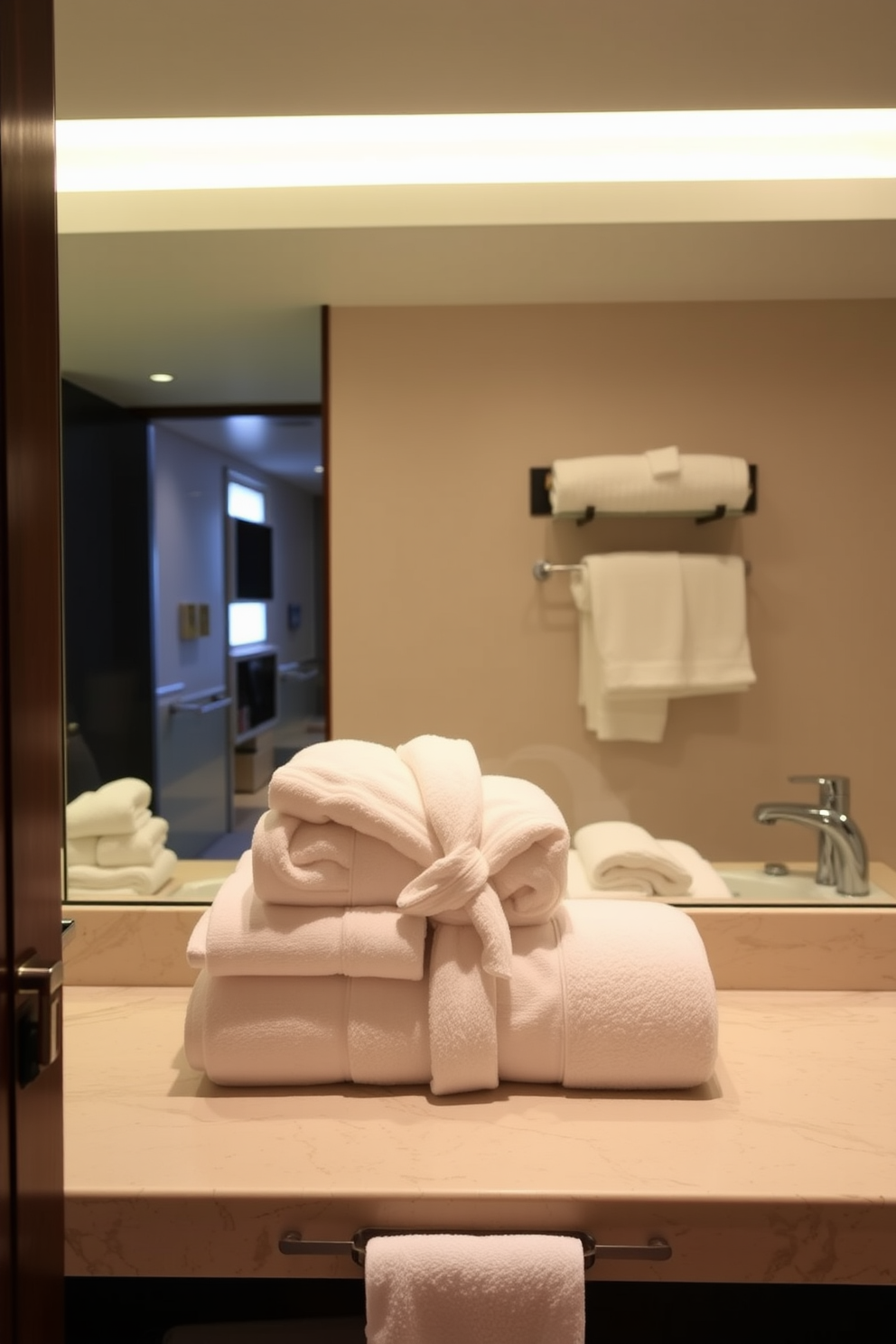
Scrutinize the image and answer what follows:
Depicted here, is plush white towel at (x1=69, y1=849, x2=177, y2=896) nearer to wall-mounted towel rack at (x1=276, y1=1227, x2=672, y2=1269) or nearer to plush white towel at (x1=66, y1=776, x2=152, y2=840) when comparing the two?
plush white towel at (x1=66, y1=776, x2=152, y2=840)

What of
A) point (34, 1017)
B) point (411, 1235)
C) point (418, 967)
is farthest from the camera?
point (418, 967)

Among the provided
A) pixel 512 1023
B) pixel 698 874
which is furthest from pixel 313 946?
pixel 698 874

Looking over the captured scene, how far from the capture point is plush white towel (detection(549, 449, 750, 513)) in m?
1.36

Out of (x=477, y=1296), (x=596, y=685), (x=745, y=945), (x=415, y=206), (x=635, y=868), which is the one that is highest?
(x=415, y=206)

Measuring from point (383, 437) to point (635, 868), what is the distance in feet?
2.35

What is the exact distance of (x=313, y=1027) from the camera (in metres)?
Answer: 1.06

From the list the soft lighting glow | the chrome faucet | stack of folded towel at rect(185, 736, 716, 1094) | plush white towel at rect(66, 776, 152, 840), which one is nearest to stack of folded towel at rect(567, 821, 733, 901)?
the chrome faucet

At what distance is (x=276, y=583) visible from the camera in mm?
1418

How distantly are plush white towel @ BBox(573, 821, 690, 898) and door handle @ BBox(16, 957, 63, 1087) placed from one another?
79 centimetres

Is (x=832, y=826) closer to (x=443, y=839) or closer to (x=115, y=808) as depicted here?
(x=443, y=839)

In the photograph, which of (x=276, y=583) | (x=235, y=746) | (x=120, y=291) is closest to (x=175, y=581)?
(x=276, y=583)

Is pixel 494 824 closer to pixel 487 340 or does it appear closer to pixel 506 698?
pixel 506 698

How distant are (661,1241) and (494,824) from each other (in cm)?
43

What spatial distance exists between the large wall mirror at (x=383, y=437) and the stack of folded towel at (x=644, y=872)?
5 centimetres
